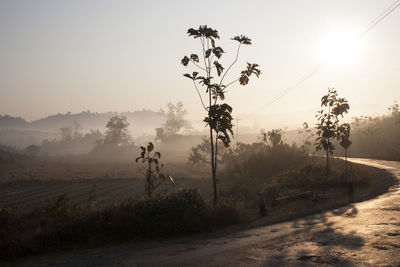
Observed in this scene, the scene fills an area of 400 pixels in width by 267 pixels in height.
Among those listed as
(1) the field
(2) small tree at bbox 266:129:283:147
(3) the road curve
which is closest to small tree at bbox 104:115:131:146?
(1) the field

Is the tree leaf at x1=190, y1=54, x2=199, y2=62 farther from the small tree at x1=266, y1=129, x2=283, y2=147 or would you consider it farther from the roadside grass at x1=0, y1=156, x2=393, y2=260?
the small tree at x1=266, y1=129, x2=283, y2=147

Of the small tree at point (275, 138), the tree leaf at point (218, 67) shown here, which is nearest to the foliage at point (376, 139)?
the small tree at point (275, 138)

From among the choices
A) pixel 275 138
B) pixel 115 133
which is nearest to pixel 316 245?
pixel 275 138

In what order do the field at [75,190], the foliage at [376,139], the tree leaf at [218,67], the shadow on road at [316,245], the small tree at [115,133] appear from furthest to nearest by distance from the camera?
the small tree at [115,133] → the foliage at [376,139] → the field at [75,190] → the tree leaf at [218,67] → the shadow on road at [316,245]

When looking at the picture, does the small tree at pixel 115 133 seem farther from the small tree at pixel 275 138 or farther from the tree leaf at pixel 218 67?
the tree leaf at pixel 218 67

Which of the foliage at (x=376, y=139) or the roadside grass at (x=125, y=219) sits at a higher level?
the foliage at (x=376, y=139)

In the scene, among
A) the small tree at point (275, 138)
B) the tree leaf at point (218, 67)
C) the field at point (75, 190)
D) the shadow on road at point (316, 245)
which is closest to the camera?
the shadow on road at point (316, 245)

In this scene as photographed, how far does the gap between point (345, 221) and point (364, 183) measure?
24.4 feet

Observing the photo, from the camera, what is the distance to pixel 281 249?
6.73 meters

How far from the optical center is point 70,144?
141 meters

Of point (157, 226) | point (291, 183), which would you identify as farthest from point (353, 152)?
point (157, 226)

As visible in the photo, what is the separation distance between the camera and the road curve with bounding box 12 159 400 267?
596 cm

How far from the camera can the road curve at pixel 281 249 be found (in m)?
5.96

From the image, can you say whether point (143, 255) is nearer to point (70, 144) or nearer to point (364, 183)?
point (364, 183)
